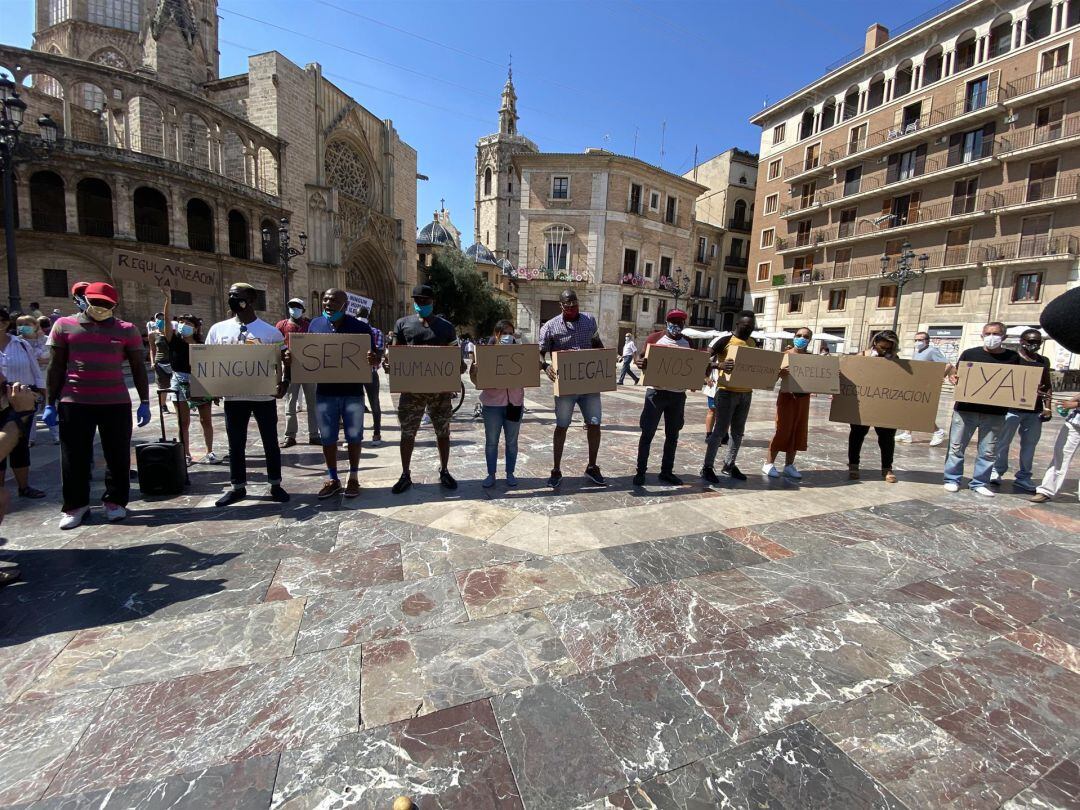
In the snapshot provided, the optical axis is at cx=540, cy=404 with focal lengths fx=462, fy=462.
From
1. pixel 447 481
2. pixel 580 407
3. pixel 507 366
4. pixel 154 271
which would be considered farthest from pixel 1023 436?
pixel 154 271

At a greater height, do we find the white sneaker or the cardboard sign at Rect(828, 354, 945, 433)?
the cardboard sign at Rect(828, 354, 945, 433)

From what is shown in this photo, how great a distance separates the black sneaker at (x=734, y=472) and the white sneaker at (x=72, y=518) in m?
6.25

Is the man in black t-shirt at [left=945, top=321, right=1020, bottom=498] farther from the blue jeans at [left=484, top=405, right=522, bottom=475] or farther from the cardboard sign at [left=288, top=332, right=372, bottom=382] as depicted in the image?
the cardboard sign at [left=288, top=332, right=372, bottom=382]

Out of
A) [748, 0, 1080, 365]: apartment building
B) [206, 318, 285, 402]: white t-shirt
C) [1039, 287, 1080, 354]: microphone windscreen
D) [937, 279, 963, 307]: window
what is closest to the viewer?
[1039, 287, 1080, 354]: microphone windscreen

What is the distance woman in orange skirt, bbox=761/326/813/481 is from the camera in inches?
220

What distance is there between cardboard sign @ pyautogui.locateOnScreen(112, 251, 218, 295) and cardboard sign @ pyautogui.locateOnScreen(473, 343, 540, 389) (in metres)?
3.22

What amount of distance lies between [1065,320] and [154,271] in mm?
7419

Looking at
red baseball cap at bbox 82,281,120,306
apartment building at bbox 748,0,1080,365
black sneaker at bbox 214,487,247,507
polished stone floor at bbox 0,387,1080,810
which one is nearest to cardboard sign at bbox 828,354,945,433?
polished stone floor at bbox 0,387,1080,810

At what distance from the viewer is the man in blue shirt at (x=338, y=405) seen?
4562 mm

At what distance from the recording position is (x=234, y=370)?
4.34 meters

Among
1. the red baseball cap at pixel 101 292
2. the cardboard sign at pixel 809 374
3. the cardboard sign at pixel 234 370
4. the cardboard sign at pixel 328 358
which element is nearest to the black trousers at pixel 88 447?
the cardboard sign at pixel 234 370

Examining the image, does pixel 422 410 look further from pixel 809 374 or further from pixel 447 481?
pixel 809 374

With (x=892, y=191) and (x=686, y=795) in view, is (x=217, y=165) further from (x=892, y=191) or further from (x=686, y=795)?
(x=892, y=191)

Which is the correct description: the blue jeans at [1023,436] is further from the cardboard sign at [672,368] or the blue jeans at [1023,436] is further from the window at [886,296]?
the window at [886,296]
